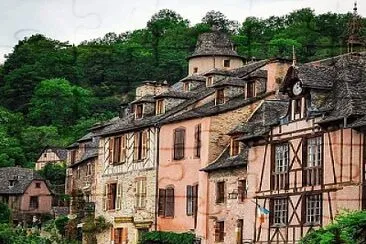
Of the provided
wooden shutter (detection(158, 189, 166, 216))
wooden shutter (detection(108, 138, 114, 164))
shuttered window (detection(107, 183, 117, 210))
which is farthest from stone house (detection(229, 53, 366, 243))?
wooden shutter (detection(108, 138, 114, 164))

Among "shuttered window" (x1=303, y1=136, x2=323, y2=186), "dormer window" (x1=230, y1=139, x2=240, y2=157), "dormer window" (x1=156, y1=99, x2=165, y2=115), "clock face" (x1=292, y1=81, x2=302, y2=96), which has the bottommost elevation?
"shuttered window" (x1=303, y1=136, x2=323, y2=186)

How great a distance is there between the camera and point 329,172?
25.2 metres

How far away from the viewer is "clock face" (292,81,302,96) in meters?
26.6

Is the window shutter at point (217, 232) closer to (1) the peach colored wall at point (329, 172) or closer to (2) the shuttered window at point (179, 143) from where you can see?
(1) the peach colored wall at point (329, 172)

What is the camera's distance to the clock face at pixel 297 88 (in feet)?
87.3

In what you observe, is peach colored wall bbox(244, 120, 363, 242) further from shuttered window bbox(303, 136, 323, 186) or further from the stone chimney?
the stone chimney

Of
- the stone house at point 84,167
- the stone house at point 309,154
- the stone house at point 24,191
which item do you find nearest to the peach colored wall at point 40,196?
the stone house at point 24,191

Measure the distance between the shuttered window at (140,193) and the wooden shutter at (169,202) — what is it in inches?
59.8

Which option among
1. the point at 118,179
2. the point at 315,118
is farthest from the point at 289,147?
the point at 118,179

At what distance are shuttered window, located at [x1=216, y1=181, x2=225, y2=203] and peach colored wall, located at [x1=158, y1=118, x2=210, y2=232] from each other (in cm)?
109

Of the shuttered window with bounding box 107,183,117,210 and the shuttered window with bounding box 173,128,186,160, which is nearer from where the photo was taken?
the shuttered window with bounding box 173,128,186,160

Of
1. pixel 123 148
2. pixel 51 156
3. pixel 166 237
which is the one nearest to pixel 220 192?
pixel 166 237

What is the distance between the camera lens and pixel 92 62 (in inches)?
1838

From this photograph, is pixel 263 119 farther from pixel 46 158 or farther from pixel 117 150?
pixel 46 158
